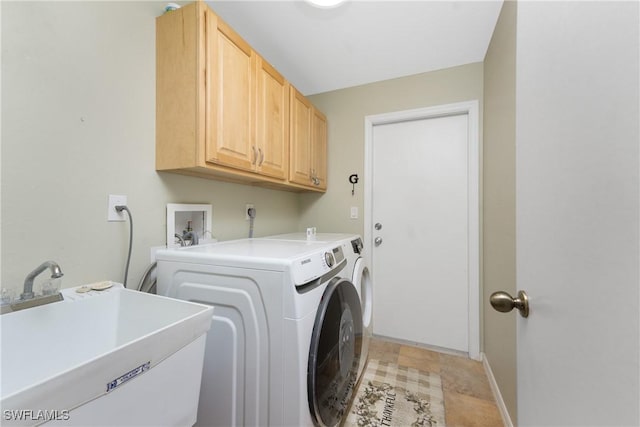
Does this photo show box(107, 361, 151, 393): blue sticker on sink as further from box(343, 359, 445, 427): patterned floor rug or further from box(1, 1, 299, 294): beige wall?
box(343, 359, 445, 427): patterned floor rug

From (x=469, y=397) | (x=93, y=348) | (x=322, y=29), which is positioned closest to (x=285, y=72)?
(x=322, y=29)

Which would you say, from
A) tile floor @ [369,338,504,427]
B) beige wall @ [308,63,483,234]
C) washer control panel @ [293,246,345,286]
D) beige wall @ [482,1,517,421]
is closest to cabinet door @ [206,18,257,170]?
washer control panel @ [293,246,345,286]

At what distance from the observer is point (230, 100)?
1.33 meters

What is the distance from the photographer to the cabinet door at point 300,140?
191 cm

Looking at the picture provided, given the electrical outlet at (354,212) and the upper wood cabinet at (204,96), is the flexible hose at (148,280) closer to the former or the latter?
the upper wood cabinet at (204,96)

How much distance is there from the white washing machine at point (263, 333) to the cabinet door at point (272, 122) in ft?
2.45

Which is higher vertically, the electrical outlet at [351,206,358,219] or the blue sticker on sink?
the electrical outlet at [351,206,358,219]

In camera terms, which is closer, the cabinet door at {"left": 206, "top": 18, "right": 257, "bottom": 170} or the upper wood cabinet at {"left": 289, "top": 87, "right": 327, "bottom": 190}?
the cabinet door at {"left": 206, "top": 18, "right": 257, "bottom": 170}

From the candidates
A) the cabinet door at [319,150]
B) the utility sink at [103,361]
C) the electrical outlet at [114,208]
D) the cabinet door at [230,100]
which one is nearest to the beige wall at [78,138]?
the electrical outlet at [114,208]

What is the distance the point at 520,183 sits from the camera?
0.60 metres

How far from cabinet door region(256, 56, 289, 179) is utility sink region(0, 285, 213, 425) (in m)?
0.96

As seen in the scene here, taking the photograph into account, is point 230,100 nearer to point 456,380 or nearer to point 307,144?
point 307,144

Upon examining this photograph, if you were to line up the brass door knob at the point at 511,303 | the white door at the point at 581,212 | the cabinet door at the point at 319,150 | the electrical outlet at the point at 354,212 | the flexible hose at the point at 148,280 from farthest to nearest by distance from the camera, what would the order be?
the electrical outlet at the point at 354,212 → the cabinet door at the point at 319,150 → the flexible hose at the point at 148,280 → the brass door knob at the point at 511,303 → the white door at the point at 581,212

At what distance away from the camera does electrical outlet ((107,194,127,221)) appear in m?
1.13
